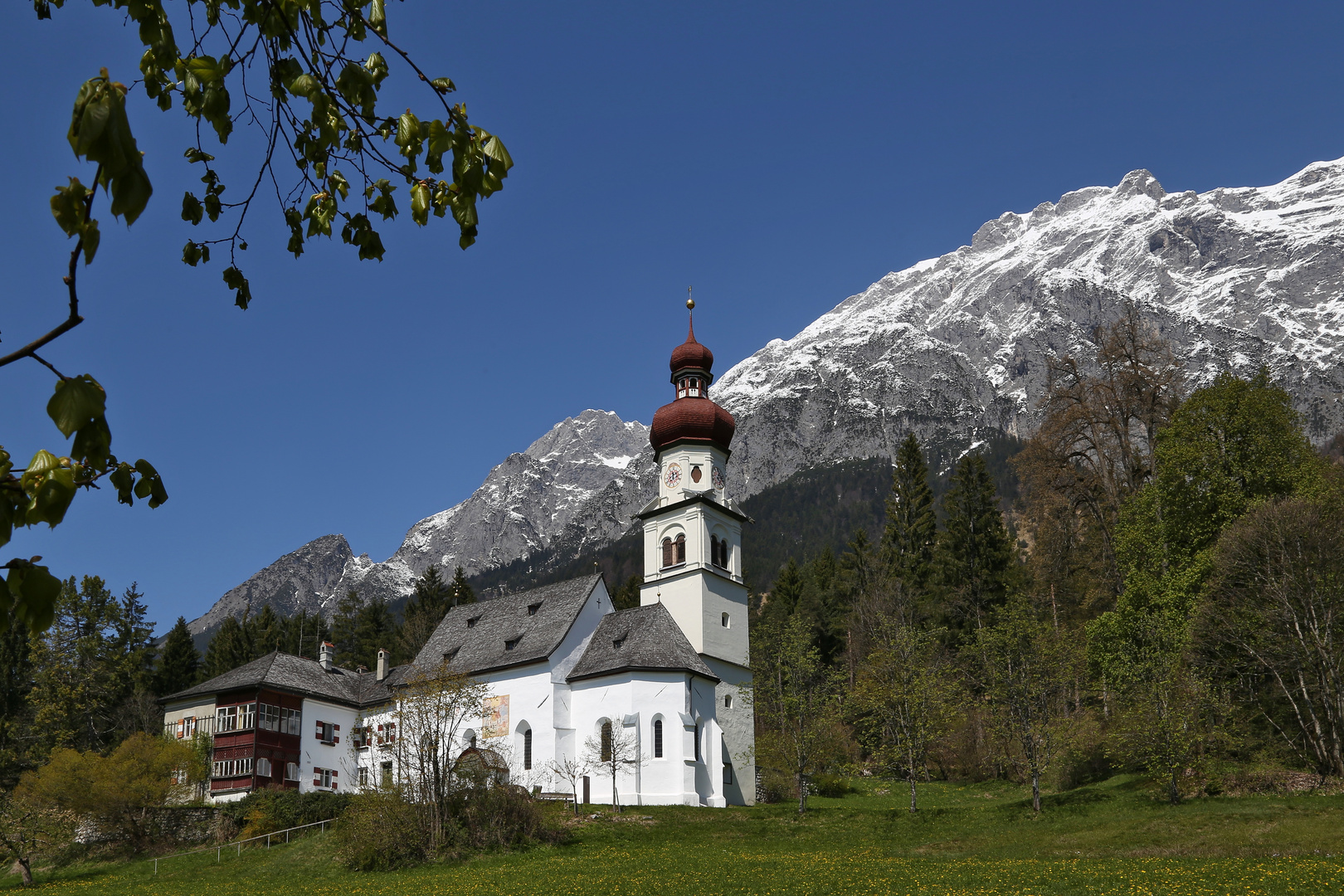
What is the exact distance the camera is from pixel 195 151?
659 cm

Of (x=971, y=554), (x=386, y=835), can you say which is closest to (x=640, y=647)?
(x=386, y=835)

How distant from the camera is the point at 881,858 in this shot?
2697cm

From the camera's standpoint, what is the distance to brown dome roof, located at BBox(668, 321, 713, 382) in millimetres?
55625

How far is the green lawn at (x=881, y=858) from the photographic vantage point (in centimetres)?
2095

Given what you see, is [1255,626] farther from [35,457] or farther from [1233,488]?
[35,457]

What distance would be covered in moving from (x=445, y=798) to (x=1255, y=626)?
90.0 feet

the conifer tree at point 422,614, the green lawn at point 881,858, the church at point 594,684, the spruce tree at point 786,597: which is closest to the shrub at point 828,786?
the church at point 594,684

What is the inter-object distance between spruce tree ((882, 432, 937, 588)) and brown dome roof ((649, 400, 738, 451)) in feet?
92.1

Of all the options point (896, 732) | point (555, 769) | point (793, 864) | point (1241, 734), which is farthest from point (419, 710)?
point (1241, 734)

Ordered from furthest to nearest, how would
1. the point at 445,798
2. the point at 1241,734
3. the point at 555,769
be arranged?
1. the point at 555,769
2. the point at 1241,734
3. the point at 445,798

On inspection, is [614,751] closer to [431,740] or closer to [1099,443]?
[431,740]

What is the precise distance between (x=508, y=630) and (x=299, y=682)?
37.1 feet

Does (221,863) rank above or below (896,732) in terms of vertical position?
below

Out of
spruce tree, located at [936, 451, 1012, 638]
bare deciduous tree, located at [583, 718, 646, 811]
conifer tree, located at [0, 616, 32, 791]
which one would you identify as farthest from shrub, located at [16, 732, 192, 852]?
spruce tree, located at [936, 451, 1012, 638]
